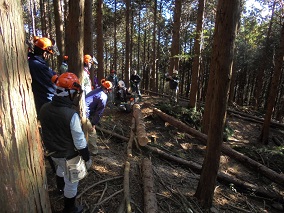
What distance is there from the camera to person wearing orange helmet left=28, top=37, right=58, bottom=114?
4004mm

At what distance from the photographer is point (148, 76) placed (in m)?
35.3

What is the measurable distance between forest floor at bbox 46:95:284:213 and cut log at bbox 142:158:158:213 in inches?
5.9

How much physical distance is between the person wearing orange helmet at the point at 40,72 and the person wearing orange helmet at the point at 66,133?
0.98 m

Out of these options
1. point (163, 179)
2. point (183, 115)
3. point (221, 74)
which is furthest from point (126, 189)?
point (183, 115)

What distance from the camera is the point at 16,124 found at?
5.95ft

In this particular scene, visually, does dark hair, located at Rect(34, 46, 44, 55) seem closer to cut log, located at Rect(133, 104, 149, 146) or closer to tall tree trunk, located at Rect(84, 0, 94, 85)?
cut log, located at Rect(133, 104, 149, 146)

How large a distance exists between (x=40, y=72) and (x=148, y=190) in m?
2.80

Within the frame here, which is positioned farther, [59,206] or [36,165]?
[59,206]

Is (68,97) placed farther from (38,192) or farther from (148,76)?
(148,76)

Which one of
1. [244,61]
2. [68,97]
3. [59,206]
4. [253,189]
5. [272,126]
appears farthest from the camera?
[244,61]

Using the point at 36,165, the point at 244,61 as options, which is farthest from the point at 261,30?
the point at 36,165

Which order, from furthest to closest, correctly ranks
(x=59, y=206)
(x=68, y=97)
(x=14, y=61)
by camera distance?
(x=59, y=206) → (x=68, y=97) → (x=14, y=61)

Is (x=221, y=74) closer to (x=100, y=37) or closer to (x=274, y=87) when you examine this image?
(x=274, y=87)

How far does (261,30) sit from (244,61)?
4665 millimetres
